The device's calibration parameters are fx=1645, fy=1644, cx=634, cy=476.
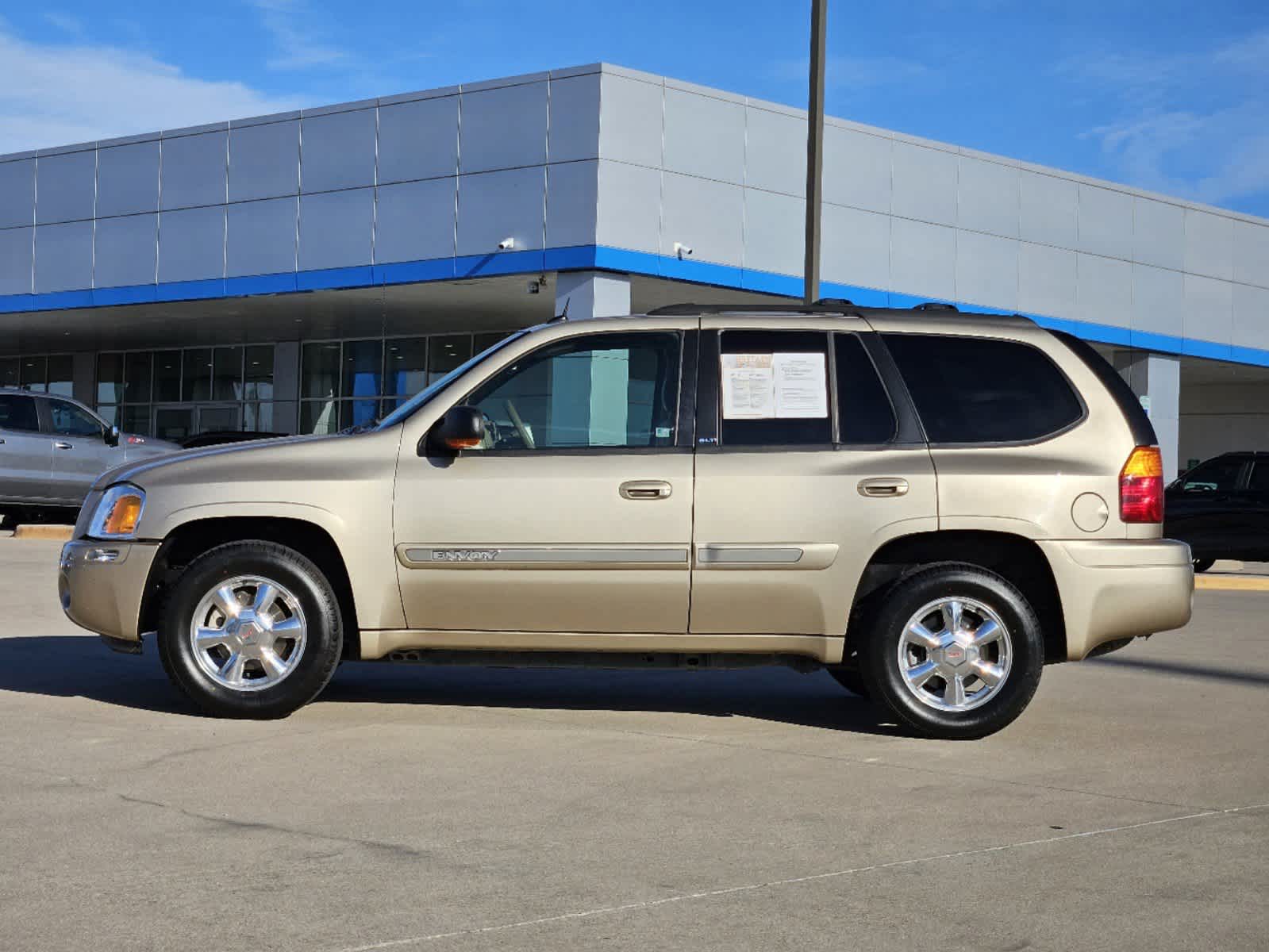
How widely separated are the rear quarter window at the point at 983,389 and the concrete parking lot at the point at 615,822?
4.58 ft

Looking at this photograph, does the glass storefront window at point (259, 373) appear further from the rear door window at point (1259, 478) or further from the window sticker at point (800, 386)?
the window sticker at point (800, 386)

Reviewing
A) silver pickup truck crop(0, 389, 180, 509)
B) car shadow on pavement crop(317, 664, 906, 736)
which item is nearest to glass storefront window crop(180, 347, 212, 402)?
silver pickup truck crop(0, 389, 180, 509)

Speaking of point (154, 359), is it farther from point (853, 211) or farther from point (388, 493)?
point (388, 493)

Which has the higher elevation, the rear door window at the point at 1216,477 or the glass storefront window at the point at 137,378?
the glass storefront window at the point at 137,378

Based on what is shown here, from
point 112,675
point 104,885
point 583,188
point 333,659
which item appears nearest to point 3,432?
point 583,188

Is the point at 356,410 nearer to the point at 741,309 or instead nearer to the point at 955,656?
the point at 741,309

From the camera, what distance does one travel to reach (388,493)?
725 cm

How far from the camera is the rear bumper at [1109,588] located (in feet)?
23.6

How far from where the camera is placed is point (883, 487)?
719 centimetres

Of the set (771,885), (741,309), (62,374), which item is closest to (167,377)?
(62,374)

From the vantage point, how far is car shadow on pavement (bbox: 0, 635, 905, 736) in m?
7.98

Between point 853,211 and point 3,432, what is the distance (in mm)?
15175

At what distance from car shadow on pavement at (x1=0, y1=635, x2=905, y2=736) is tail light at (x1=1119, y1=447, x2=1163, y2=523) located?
1430mm

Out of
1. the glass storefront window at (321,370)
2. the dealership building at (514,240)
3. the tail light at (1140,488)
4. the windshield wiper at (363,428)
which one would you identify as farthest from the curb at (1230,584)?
the glass storefront window at (321,370)
